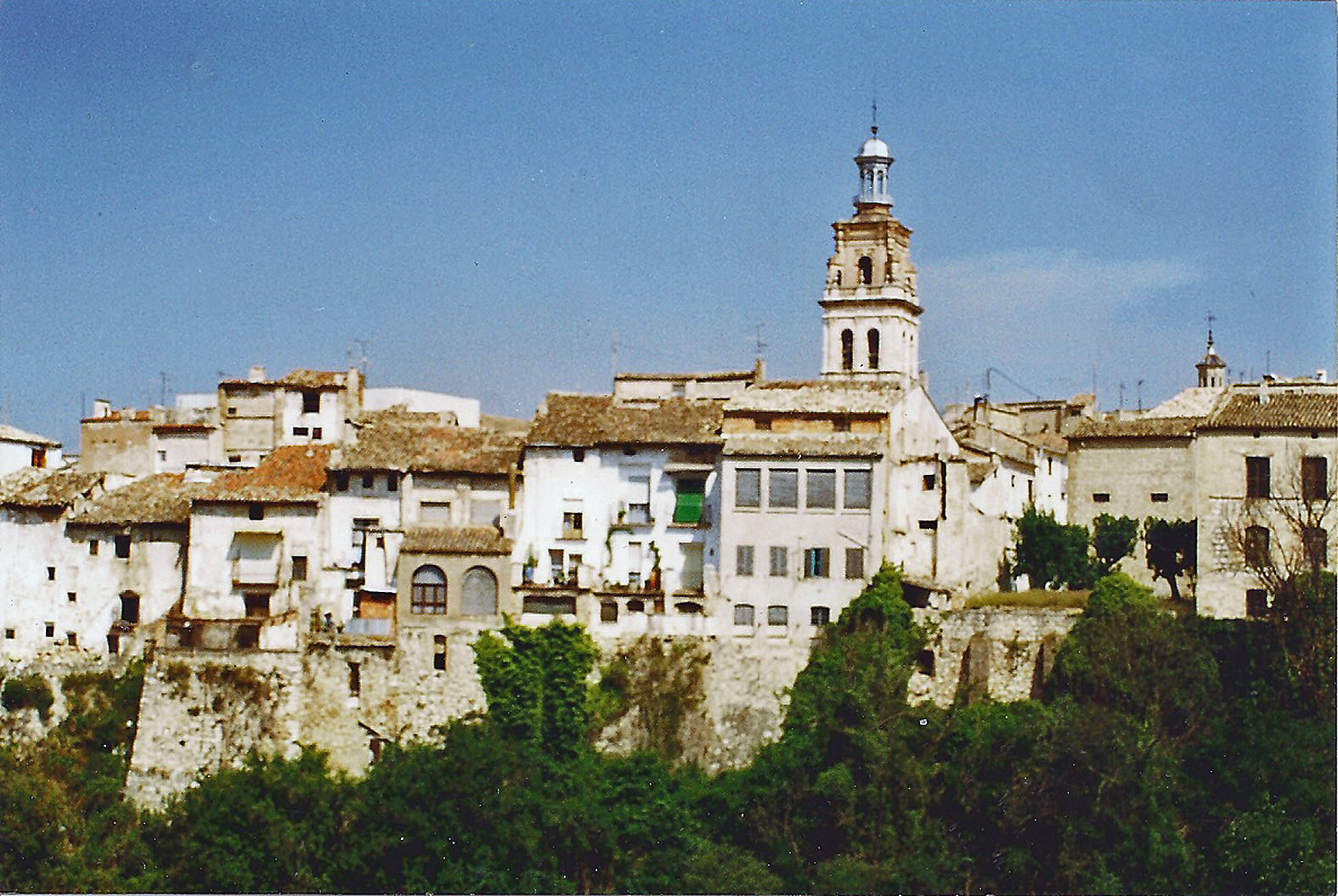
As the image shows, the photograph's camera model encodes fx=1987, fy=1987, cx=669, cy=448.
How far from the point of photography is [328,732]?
136ft

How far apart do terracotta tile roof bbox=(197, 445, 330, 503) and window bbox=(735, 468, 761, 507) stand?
9.45 m

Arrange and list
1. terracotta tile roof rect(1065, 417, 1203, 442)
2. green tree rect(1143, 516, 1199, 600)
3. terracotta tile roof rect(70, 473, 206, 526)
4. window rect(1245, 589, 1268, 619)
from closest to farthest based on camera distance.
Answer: window rect(1245, 589, 1268, 619) < terracotta tile roof rect(70, 473, 206, 526) < green tree rect(1143, 516, 1199, 600) < terracotta tile roof rect(1065, 417, 1203, 442)

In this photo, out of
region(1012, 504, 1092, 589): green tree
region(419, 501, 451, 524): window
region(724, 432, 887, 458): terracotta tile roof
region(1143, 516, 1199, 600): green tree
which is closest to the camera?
region(724, 432, 887, 458): terracotta tile roof

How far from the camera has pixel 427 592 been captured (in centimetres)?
4169

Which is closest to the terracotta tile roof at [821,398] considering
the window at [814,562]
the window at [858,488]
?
the window at [858,488]

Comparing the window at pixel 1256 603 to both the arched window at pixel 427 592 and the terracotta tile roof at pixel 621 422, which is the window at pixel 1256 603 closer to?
the terracotta tile roof at pixel 621 422

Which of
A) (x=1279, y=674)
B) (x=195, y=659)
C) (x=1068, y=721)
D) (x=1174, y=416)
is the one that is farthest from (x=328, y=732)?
(x=1174, y=416)

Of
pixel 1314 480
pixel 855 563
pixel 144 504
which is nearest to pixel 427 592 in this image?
pixel 144 504

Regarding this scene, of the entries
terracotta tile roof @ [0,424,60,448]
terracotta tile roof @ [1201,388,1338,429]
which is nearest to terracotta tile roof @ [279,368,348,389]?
terracotta tile roof @ [0,424,60,448]

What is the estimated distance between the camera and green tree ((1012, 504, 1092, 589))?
1772 inches


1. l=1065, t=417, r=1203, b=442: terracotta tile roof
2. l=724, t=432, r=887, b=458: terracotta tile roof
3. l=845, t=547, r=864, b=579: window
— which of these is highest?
l=1065, t=417, r=1203, b=442: terracotta tile roof

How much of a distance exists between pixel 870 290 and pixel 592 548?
50.8 feet

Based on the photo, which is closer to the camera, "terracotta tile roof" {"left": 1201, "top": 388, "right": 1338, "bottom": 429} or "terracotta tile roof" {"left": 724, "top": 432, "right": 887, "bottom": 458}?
"terracotta tile roof" {"left": 1201, "top": 388, "right": 1338, "bottom": 429}

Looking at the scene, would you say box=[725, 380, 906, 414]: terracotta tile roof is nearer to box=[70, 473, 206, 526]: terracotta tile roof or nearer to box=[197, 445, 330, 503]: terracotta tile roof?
box=[197, 445, 330, 503]: terracotta tile roof
